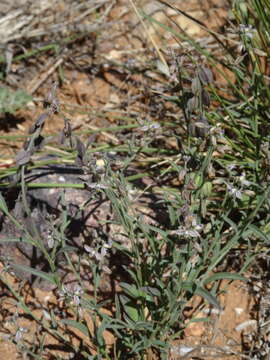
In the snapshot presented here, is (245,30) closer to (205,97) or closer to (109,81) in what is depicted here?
(205,97)

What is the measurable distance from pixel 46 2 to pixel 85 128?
1035 mm

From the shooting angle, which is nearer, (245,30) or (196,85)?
(196,85)

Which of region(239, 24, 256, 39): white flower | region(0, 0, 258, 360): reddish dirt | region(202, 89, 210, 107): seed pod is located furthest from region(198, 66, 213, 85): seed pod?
region(0, 0, 258, 360): reddish dirt

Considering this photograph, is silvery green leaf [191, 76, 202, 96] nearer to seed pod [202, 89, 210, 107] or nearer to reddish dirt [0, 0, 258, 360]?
seed pod [202, 89, 210, 107]

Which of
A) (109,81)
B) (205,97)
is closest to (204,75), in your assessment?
(205,97)

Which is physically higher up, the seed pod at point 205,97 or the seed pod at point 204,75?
the seed pod at point 204,75

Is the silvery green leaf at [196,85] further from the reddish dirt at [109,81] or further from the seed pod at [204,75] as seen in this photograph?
the reddish dirt at [109,81]

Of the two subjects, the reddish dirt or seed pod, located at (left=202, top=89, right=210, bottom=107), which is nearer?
seed pod, located at (left=202, top=89, right=210, bottom=107)

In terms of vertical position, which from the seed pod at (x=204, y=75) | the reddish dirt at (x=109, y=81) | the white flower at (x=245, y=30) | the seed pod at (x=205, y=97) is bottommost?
the reddish dirt at (x=109, y=81)

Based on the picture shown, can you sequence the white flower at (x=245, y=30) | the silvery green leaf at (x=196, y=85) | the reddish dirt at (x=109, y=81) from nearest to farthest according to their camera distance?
the silvery green leaf at (x=196, y=85) < the white flower at (x=245, y=30) < the reddish dirt at (x=109, y=81)

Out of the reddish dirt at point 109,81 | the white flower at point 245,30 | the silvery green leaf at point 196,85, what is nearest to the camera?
the silvery green leaf at point 196,85

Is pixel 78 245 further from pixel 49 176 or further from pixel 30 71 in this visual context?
pixel 30 71

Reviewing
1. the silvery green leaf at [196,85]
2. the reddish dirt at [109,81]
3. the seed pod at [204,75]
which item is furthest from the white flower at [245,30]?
the reddish dirt at [109,81]

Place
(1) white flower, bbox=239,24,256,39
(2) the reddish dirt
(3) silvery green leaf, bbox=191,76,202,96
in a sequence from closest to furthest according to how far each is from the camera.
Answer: (3) silvery green leaf, bbox=191,76,202,96 < (1) white flower, bbox=239,24,256,39 < (2) the reddish dirt
